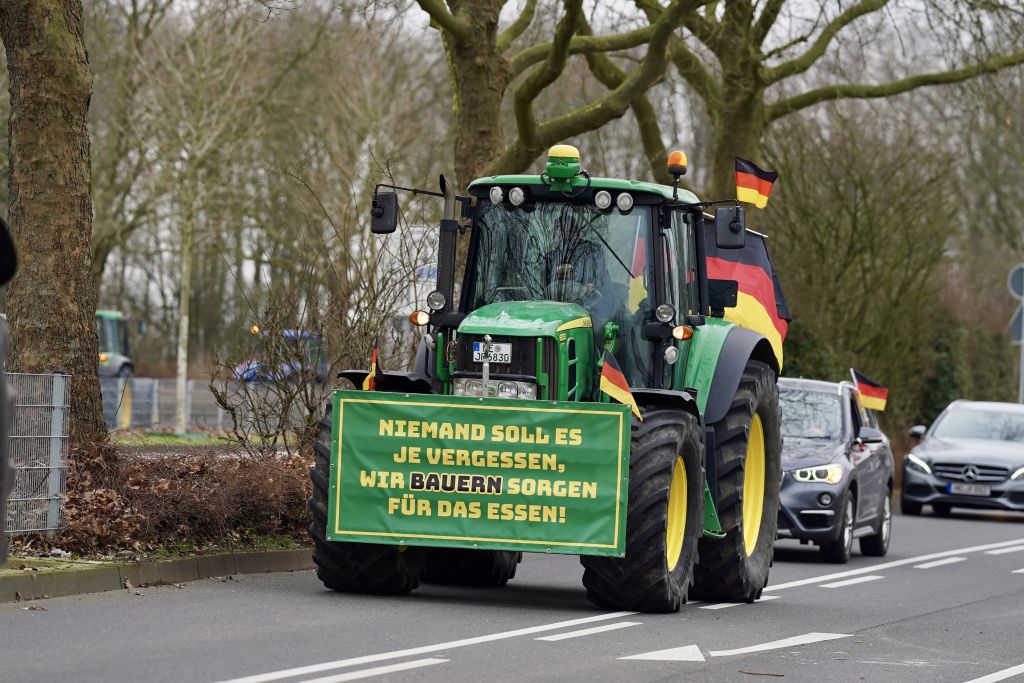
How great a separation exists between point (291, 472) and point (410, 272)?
10.9 feet

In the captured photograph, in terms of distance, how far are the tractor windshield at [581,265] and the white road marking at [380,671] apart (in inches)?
151

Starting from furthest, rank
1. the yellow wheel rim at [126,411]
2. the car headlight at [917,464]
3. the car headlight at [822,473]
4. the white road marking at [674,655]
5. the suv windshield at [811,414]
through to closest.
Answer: the yellow wheel rim at [126,411] → the car headlight at [917,464] → the suv windshield at [811,414] → the car headlight at [822,473] → the white road marking at [674,655]

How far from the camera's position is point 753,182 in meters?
15.5

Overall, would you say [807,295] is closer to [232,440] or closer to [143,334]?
[232,440]

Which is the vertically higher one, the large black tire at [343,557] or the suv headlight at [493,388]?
the suv headlight at [493,388]

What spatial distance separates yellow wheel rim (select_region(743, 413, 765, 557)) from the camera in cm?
1404

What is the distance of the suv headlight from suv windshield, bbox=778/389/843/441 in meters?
7.19

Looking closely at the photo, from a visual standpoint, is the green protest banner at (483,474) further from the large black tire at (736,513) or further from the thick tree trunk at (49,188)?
the thick tree trunk at (49,188)

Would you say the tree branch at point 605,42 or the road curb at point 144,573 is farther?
the tree branch at point 605,42

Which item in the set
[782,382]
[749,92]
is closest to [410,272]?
[782,382]

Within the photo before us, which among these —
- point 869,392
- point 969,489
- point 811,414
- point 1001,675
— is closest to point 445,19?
point 811,414

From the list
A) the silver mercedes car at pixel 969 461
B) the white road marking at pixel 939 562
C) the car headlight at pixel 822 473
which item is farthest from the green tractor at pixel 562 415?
the silver mercedes car at pixel 969 461

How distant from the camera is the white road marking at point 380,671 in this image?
8.26 meters

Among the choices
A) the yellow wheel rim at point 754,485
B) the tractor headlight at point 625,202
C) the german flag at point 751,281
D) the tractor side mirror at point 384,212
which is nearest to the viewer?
the tractor side mirror at point 384,212
